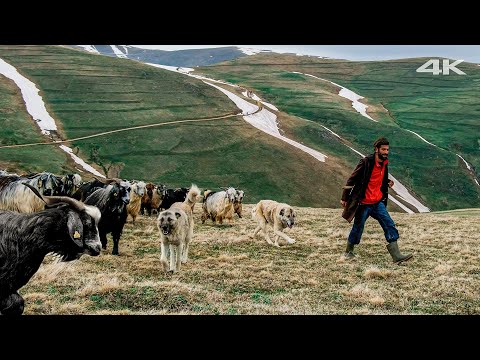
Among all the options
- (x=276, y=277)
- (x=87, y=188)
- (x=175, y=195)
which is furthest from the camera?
(x=175, y=195)

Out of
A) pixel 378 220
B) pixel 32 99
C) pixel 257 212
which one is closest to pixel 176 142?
pixel 257 212

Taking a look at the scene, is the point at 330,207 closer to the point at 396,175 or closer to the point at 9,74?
the point at 396,175

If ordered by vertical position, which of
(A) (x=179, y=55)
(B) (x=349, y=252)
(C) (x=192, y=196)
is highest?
(A) (x=179, y=55)

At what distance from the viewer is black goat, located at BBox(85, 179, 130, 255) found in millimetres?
10859

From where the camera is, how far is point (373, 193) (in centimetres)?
1011

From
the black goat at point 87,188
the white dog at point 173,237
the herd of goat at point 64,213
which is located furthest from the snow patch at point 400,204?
the black goat at point 87,188

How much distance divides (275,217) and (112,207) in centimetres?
391

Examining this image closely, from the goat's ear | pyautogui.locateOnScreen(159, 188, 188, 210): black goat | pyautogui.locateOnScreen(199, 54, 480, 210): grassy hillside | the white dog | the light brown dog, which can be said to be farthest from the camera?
the light brown dog

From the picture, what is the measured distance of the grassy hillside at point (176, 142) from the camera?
11789 millimetres

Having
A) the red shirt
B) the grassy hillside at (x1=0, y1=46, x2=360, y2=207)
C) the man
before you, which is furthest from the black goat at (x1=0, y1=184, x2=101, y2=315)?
the red shirt

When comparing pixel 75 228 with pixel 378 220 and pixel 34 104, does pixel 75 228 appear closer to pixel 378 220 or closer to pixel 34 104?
pixel 378 220

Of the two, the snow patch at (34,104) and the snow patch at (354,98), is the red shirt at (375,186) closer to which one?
the snow patch at (354,98)

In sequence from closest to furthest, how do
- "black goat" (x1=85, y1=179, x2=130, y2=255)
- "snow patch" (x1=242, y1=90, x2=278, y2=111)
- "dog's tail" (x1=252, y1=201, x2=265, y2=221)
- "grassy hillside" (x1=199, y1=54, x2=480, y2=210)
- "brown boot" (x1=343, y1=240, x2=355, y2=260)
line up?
"brown boot" (x1=343, y1=240, x2=355, y2=260) → "black goat" (x1=85, y1=179, x2=130, y2=255) → "grassy hillside" (x1=199, y1=54, x2=480, y2=210) → "dog's tail" (x1=252, y1=201, x2=265, y2=221) → "snow patch" (x1=242, y1=90, x2=278, y2=111)

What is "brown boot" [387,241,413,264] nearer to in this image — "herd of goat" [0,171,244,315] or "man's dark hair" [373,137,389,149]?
"man's dark hair" [373,137,389,149]
